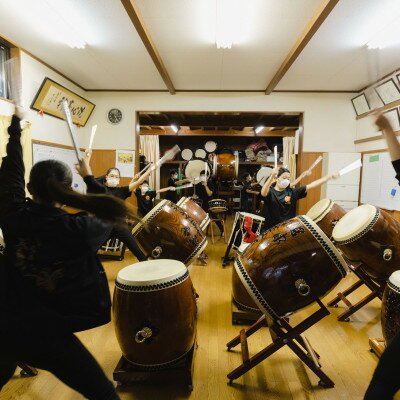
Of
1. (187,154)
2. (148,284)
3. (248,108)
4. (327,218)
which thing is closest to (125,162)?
(248,108)

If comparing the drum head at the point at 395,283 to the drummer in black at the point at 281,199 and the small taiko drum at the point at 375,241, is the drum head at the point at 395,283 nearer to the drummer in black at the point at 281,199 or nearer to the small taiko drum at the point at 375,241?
the small taiko drum at the point at 375,241

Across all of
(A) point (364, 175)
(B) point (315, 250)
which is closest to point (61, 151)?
(B) point (315, 250)

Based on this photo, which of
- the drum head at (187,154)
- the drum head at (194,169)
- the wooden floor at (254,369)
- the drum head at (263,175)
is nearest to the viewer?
the wooden floor at (254,369)

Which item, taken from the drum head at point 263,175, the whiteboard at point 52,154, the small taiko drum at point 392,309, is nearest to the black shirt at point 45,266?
the small taiko drum at point 392,309

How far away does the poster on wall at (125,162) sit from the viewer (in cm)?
510

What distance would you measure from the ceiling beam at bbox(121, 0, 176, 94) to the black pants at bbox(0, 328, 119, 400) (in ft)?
8.61

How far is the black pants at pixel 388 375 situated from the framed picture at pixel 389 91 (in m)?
3.96

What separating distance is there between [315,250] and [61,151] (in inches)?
165

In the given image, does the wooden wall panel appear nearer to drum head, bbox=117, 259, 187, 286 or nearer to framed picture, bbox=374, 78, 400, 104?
framed picture, bbox=374, 78, 400, 104

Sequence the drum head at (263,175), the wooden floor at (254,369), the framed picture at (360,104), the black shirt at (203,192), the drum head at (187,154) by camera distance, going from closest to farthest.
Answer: the wooden floor at (254,369), the framed picture at (360,104), the black shirt at (203,192), the drum head at (263,175), the drum head at (187,154)

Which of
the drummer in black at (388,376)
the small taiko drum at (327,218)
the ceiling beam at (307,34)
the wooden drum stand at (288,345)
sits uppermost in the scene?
the ceiling beam at (307,34)

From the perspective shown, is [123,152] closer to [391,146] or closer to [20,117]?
[20,117]

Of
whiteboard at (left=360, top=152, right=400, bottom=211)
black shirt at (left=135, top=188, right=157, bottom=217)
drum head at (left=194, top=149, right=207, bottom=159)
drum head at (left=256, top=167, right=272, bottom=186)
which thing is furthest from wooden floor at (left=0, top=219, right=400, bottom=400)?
drum head at (left=194, top=149, right=207, bottom=159)

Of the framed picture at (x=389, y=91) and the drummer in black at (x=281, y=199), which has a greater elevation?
the framed picture at (x=389, y=91)
